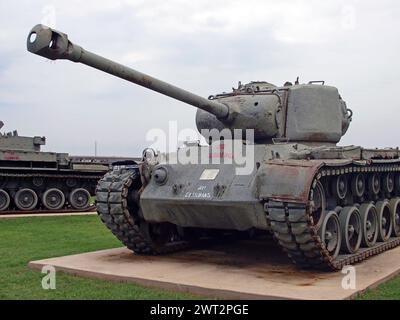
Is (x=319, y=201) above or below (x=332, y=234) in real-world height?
above

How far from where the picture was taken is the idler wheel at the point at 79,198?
21.3 meters

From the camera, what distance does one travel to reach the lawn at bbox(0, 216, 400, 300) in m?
7.12

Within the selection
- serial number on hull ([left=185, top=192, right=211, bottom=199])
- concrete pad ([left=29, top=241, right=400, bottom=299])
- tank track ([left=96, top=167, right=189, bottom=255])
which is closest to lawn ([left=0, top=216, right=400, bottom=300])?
concrete pad ([left=29, top=241, right=400, bottom=299])

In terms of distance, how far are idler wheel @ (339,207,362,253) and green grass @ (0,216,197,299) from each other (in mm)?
2929

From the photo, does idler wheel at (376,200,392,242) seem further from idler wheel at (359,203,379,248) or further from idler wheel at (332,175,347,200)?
idler wheel at (332,175,347,200)

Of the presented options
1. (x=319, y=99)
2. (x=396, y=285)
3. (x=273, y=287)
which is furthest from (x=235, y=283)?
(x=319, y=99)

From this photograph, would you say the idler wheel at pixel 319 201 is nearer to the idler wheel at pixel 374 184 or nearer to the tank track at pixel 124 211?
→ the idler wheel at pixel 374 184

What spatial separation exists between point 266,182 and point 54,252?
4.71 m

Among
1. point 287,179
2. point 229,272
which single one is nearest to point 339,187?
point 287,179

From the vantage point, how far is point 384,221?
34.8 feet

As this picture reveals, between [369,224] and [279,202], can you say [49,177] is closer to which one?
[369,224]

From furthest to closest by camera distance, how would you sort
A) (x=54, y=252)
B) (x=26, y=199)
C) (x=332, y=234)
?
(x=26, y=199)
(x=54, y=252)
(x=332, y=234)

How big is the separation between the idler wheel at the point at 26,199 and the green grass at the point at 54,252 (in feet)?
9.75
